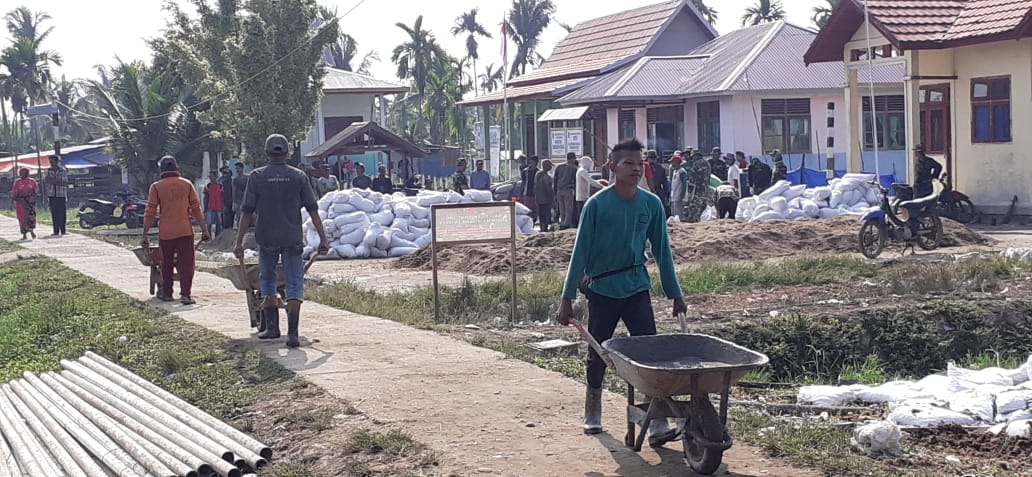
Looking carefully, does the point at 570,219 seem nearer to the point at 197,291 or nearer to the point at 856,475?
the point at 197,291

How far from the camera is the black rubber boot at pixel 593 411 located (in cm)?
711

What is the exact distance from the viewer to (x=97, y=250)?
24.2 metres

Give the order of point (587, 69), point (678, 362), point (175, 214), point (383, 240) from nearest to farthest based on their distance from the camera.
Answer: point (678, 362) → point (175, 214) → point (383, 240) → point (587, 69)

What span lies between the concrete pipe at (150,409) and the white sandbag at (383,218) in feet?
41.7

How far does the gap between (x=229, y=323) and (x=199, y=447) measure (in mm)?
5519

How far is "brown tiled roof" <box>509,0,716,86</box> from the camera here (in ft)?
135

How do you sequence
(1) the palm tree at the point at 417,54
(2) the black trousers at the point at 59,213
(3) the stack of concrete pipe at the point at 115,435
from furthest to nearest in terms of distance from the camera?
1. (1) the palm tree at the point at 417,54
2. (2) the black trousers at the point at 59,213
3. (3) the stack of concrete pipe at the point at 115,435

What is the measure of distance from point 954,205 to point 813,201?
251 centimetres

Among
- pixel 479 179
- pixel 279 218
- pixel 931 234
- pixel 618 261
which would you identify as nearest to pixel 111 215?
pixel 479 179

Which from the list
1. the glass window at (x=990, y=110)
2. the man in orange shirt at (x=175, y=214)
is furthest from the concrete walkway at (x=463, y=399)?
the glass window at (x=990, y=110)

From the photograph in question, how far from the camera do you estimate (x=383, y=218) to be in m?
22.9

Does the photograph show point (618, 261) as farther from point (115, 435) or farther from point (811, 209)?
point (811, 209)

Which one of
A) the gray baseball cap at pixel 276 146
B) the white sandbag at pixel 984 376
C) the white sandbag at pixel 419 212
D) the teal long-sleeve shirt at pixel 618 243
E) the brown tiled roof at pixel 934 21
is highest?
the brown tiled roof at pixel 934 21

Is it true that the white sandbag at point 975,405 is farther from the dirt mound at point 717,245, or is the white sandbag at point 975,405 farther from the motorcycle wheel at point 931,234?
the motorcycle wheel at point 931,234
